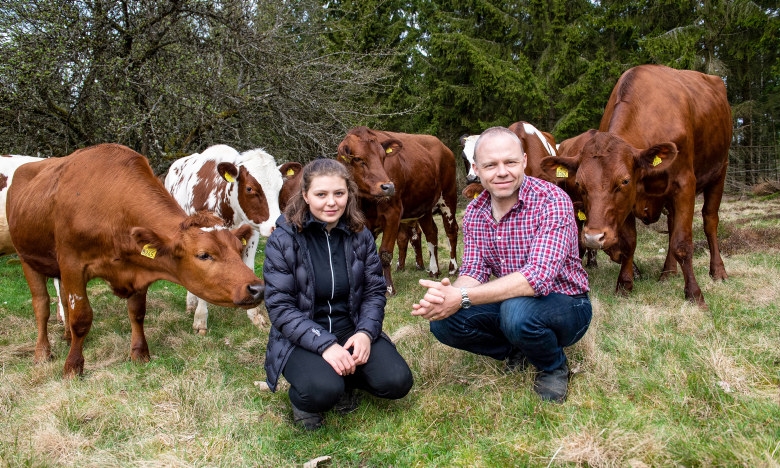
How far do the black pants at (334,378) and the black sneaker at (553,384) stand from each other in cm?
71

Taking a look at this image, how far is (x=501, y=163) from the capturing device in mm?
2914

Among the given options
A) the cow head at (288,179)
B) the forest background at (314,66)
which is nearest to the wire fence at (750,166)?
the forest background at (314,66)

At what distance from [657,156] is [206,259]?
150 inches

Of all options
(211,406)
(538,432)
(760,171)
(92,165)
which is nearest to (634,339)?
(538,432)

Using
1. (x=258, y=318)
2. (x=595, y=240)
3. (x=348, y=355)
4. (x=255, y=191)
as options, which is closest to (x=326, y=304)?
(x=348, y=355)

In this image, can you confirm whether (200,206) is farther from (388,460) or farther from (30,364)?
(388,460)

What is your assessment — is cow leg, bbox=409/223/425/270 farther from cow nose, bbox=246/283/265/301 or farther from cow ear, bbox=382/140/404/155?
cow nose, bbox=246/283/265/301

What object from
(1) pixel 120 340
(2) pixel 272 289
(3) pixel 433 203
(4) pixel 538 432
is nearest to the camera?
(4) pixel 538 432

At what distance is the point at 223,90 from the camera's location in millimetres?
8562

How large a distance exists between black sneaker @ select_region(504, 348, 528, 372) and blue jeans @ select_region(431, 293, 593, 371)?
0.06 meters

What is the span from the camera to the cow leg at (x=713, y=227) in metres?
5.65

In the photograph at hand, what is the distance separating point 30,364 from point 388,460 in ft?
11.6

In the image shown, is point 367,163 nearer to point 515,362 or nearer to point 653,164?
point 653,164

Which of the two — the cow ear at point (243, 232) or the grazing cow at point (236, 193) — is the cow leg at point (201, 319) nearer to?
the grazing cow at point (236, 193)
